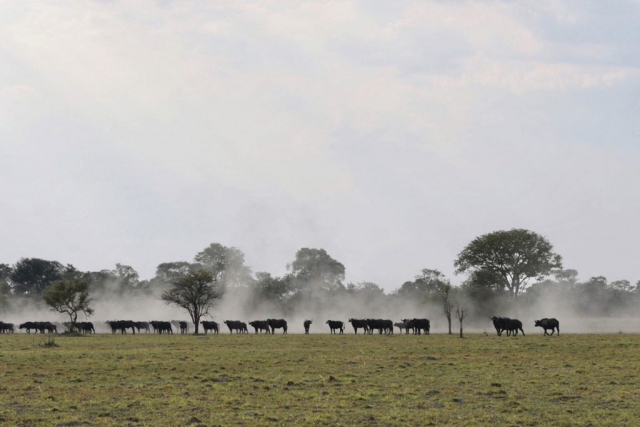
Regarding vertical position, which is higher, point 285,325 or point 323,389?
point 285,325

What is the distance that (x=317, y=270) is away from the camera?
519 feet

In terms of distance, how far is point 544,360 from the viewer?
3347 cm

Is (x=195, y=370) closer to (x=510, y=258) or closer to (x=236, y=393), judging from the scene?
(x=236, y=393)

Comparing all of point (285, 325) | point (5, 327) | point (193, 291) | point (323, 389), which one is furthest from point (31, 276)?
point (323, 389)

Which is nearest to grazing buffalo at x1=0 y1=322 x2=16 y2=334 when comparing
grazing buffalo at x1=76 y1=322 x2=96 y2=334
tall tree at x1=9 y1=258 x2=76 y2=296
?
grazing buffalo at x1=76 y1=322 x2=96 y2=334

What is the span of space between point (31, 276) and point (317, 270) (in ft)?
228

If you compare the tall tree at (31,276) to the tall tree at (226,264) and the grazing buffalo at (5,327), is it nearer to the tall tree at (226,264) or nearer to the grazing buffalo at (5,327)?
the tall tree at (226,264)

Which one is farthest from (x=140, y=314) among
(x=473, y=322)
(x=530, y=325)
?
(x=530, y=325)

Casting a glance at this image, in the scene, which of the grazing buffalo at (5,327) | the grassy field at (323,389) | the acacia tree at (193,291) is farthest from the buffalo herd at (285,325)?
the grassy field at (323,389)

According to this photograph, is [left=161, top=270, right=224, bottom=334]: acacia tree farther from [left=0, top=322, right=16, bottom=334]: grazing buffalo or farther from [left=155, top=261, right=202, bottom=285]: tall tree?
[left=155, top=261, right=202, bottom=285]: tall tree

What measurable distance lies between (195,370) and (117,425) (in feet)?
40.2

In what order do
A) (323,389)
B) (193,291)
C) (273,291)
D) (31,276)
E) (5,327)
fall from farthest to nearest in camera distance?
1. (31,276)
2. (273,291)
3. (5,327)
4. (193,291)
5. (323,389)

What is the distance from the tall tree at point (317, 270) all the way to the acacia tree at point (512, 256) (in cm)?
5845

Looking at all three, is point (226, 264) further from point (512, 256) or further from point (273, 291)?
point (512, 256)
